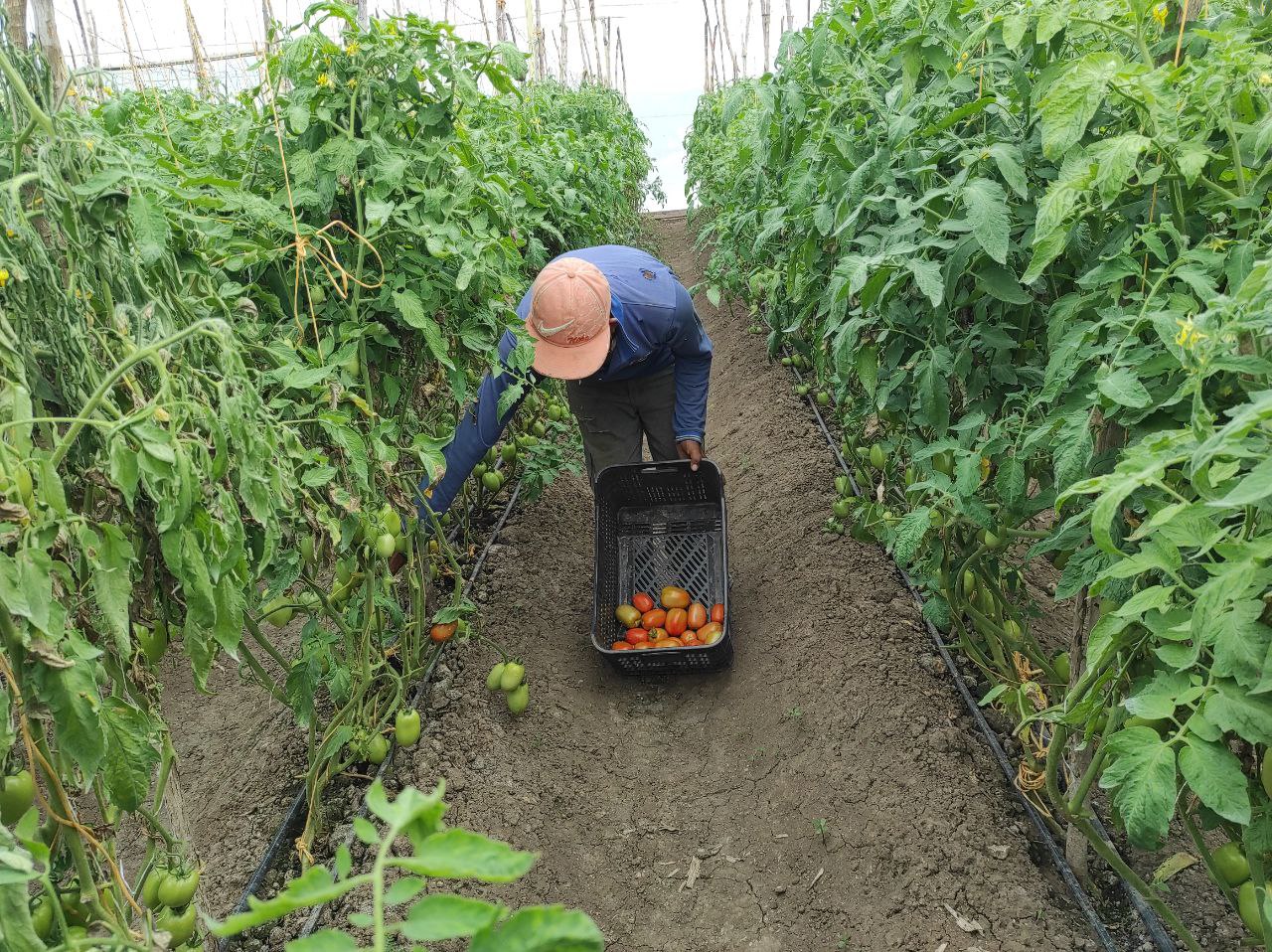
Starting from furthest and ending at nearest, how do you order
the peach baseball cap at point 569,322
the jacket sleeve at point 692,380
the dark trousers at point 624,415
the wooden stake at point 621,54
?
the wooden stake at point 621,54
the dark trousers at point 624,415
the jacket sleeve at point 692,380
the peach baseball cap at point 569,322

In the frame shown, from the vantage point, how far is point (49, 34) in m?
1.52

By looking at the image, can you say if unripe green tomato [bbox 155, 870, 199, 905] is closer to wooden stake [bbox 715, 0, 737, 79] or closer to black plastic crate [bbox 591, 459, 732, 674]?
black plastic crate [bbox 591, 459, 732, 674]

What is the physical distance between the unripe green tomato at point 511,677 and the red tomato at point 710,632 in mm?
588

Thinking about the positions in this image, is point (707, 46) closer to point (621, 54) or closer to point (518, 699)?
point (621, 54)

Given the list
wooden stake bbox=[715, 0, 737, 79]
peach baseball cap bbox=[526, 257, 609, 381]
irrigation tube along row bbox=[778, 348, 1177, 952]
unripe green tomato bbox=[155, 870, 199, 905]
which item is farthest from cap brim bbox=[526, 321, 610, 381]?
wooden stake bbox=[715, 0, 737, 79]

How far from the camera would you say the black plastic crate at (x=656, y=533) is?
3129mm

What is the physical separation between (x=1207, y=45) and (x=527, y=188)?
1.74 meters

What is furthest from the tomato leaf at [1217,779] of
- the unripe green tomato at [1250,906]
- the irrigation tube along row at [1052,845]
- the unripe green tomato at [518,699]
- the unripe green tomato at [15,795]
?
the unripe green tomato at [518,699]

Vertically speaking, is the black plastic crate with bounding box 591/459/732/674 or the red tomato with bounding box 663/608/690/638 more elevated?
the black plastic crate with bounding box 591/459/732/674

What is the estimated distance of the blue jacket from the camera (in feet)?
8.70

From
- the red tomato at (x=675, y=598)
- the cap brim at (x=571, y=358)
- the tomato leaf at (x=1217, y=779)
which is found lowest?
the red tomato at (x=675, y=598)

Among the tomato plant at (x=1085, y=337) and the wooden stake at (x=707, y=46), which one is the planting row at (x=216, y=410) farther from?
the wooden stake at (x=707, y=46)

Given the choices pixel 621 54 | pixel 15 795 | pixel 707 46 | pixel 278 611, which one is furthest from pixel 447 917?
pixel 621 54

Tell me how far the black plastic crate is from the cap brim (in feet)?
1.83
